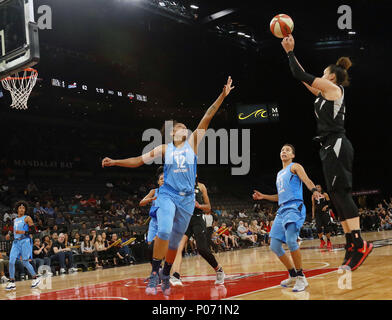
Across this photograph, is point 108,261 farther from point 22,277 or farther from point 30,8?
point 30,8

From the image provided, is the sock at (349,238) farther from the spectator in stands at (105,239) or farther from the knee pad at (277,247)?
the spectator in stands at (105,239)

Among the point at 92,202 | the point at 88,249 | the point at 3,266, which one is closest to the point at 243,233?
the point at 92,202

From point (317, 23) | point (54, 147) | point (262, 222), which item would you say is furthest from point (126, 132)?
point (317, 23)

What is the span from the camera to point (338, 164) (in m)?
3.47

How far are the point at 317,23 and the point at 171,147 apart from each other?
17.2 meters

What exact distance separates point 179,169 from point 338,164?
81.2 inches

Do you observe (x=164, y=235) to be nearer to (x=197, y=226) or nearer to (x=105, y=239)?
(x=197, y=226)

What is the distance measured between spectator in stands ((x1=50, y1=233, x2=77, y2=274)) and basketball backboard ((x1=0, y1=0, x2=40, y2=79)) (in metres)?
6.13

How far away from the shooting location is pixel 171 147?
5180 millimetres

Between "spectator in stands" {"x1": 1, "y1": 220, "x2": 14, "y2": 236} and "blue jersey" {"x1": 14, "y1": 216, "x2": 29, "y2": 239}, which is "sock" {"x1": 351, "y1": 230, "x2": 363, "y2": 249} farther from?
"spectator in stands" {"x1": 1, "y1": 220, "x2": 14, "y2": 236}

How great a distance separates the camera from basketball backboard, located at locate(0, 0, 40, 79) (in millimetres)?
6172

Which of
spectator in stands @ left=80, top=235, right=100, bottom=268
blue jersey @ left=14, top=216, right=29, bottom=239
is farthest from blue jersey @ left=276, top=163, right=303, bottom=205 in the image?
spectator in stands @ left=80, top=235, right=100, bottom=268

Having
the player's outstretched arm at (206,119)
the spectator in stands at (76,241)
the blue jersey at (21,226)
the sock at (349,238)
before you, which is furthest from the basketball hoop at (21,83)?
the sock at (349,238)
